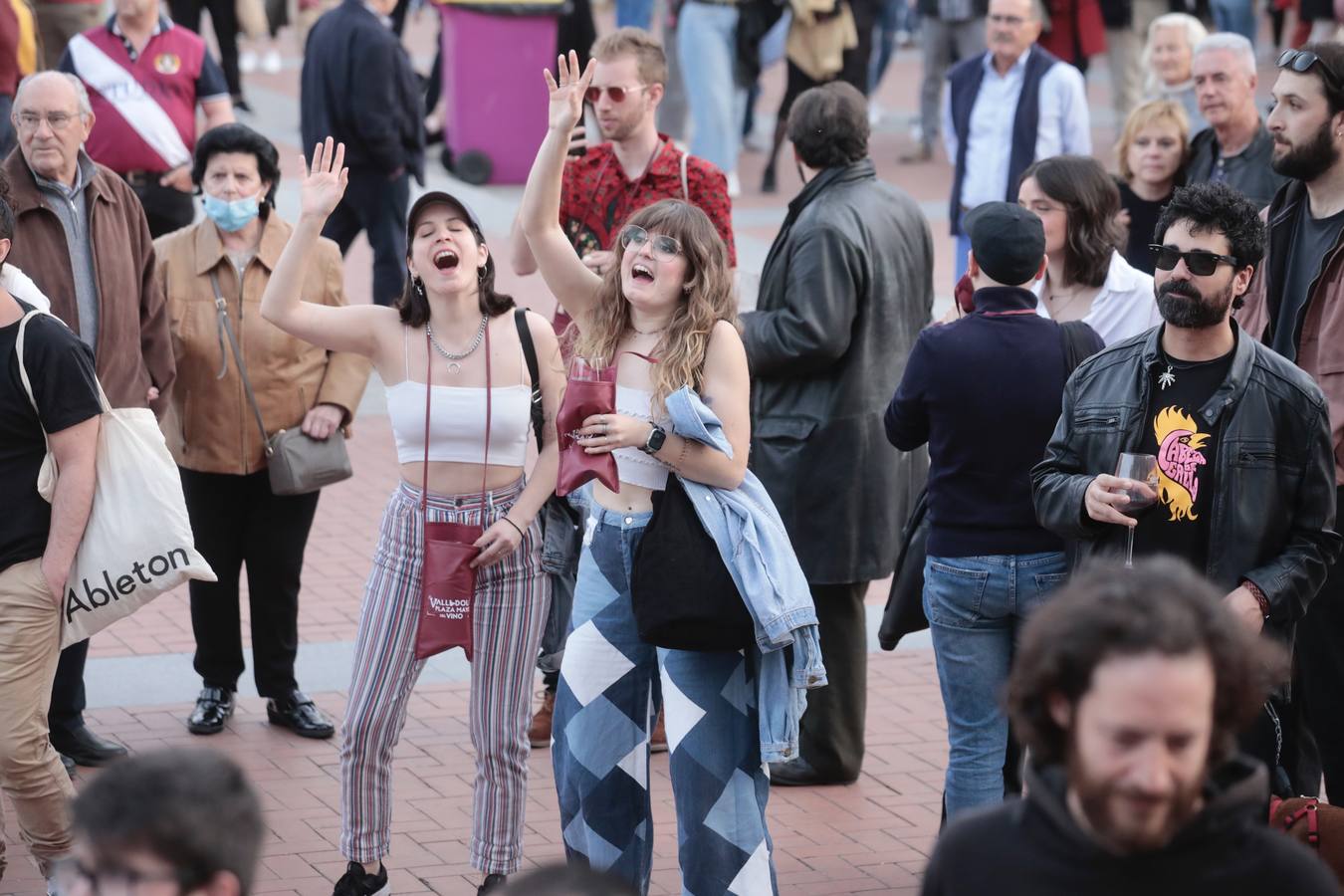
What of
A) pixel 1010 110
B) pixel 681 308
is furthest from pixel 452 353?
pixel 1010 110

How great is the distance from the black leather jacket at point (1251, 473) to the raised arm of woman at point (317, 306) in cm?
189

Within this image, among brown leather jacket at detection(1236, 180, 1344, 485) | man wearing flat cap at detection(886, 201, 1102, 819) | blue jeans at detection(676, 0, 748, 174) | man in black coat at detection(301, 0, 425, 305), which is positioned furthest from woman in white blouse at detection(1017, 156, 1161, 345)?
blue jeans at detection(676, 0, 748, 174)

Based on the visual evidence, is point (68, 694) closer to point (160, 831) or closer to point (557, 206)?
point (557, 206)

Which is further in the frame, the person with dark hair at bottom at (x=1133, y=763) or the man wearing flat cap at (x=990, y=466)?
the man wearing flat cap at (x=990, y=466)

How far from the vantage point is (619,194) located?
6578 millimetres

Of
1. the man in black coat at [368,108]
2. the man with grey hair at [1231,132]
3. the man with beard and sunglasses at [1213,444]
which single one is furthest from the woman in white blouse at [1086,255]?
the man in black coat at [368,108]

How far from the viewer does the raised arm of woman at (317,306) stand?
498 cm

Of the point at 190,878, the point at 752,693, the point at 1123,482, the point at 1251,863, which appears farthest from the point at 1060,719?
the point at 752,693

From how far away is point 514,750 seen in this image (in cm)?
518

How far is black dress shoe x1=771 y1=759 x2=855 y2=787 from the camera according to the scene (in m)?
6.22

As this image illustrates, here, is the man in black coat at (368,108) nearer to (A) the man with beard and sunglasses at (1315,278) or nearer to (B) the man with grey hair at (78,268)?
(B) the man with grey hair at (78,268)

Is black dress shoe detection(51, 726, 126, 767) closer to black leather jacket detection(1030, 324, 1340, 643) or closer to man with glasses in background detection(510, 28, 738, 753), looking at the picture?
man with glasses in background detection(510, 28, 738, 753)

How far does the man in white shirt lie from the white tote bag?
5760 millimetres

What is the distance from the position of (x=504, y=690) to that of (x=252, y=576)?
178 cm
